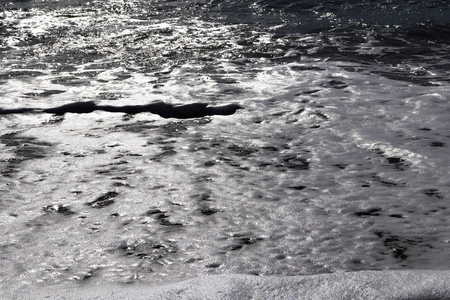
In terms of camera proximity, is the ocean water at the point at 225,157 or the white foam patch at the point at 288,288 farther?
the ocean water at the point at 225,157

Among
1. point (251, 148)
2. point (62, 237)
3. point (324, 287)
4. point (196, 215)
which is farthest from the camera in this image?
point (251, 148)

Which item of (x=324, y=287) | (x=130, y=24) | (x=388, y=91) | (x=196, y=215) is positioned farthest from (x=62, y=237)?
(x=130, y=24)

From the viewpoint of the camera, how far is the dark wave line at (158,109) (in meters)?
3.69

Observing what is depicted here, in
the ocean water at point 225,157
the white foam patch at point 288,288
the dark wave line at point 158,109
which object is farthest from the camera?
the dark wave line at point 158,109

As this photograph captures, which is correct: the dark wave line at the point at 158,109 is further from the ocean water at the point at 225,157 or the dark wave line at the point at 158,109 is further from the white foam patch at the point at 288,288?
the white foam patch at the point at 288,288

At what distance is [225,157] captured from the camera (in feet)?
9.61

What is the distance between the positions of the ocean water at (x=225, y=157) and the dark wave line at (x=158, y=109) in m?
0.06

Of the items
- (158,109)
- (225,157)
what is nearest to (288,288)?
(225,157)

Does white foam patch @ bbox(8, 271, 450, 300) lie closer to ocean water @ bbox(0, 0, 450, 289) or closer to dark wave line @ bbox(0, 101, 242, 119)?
ocean water @ bbox(0, 0, 450, 289)

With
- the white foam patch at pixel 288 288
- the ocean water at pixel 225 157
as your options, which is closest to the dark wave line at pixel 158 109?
the ocean water at pixel 225 157

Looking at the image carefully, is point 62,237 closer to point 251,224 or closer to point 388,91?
point 251,224

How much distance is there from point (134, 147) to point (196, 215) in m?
0.89

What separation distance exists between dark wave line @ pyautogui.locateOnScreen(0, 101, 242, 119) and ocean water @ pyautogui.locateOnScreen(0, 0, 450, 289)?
57 mm

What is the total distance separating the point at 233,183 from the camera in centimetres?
261
